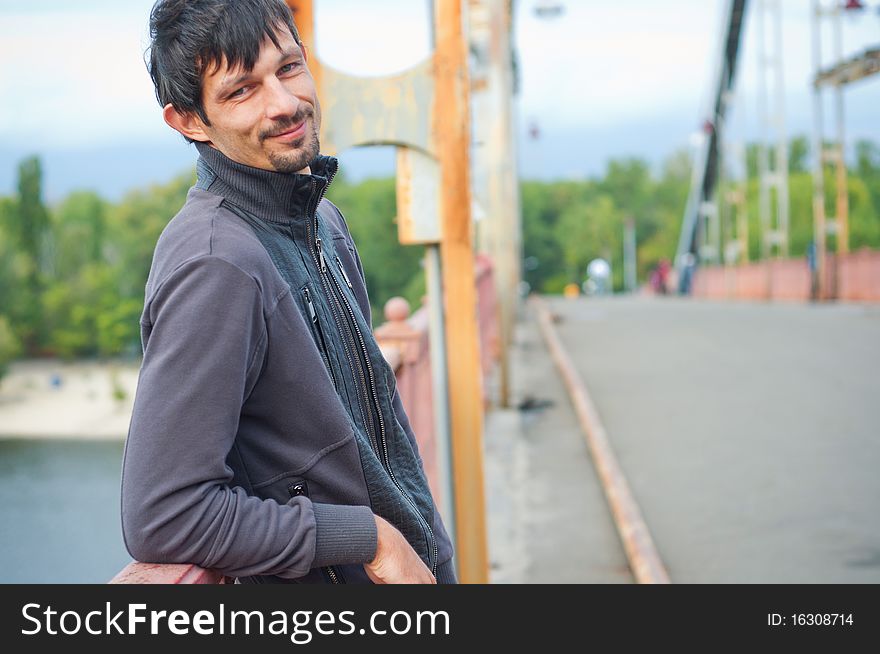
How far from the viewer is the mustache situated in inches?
68.6

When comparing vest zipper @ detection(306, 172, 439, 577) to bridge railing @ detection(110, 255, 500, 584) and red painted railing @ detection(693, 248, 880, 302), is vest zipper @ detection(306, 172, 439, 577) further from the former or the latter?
red painted railing @ detection(693, 248, 880, 302)

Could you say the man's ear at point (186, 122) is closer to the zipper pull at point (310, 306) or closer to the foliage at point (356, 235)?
the zipper pull at point (310, 306)

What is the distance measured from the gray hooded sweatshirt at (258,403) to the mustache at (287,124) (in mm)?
61

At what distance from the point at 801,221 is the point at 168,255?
90950 mm

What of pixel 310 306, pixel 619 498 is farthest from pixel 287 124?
pixel 619 498

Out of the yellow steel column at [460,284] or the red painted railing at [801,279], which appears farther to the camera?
the red painted railing at [801,279]

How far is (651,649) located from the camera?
177 centimetres

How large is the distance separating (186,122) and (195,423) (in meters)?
0.52

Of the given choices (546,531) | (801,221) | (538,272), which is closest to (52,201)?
(538,272)

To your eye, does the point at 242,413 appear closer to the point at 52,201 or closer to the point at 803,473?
the point at 803,473

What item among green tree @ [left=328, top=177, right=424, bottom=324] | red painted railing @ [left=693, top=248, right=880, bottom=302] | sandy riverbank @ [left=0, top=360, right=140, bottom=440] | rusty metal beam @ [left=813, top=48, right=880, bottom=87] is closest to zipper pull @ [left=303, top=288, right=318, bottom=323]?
rusty metal beam @ [left=813, top=48, right=880, bottom=87]

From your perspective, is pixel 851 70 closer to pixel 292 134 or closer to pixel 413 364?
pixel 413 364

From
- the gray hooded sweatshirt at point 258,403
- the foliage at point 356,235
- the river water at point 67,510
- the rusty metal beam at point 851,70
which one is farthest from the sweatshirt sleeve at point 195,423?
the foliage at point 356,235

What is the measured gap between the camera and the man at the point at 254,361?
1515 mm
